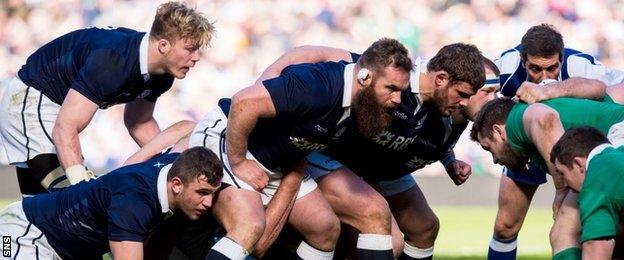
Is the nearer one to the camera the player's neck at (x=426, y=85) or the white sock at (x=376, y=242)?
the player's neck at (x=426, y=85)

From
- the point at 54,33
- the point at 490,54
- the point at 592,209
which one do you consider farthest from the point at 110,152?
the point at 592,209

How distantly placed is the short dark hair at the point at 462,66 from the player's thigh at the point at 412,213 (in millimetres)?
1456

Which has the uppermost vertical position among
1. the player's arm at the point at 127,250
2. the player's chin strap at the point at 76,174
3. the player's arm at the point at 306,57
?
the player's arm at the point at 306,57

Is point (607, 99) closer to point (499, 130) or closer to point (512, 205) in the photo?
point (499, 130)

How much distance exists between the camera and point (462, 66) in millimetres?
6734

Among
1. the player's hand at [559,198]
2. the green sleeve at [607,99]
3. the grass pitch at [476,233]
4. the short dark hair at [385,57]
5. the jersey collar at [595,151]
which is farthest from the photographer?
the grass pitch at [476,233]

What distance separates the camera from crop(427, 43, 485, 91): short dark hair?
673 centimetres

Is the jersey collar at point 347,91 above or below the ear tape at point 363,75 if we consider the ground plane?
below

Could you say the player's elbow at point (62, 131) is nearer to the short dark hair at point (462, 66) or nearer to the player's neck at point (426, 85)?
the player's neck at point (426, 85)

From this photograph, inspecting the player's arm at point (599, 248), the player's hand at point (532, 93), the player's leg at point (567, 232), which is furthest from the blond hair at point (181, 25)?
the player's arm at point (599, 248)

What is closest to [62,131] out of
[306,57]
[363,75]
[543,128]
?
[306,57]

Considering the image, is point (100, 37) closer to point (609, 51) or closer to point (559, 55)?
point (559, 55)

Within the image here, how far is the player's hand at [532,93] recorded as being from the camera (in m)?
6.59

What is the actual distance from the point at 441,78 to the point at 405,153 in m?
0.85
